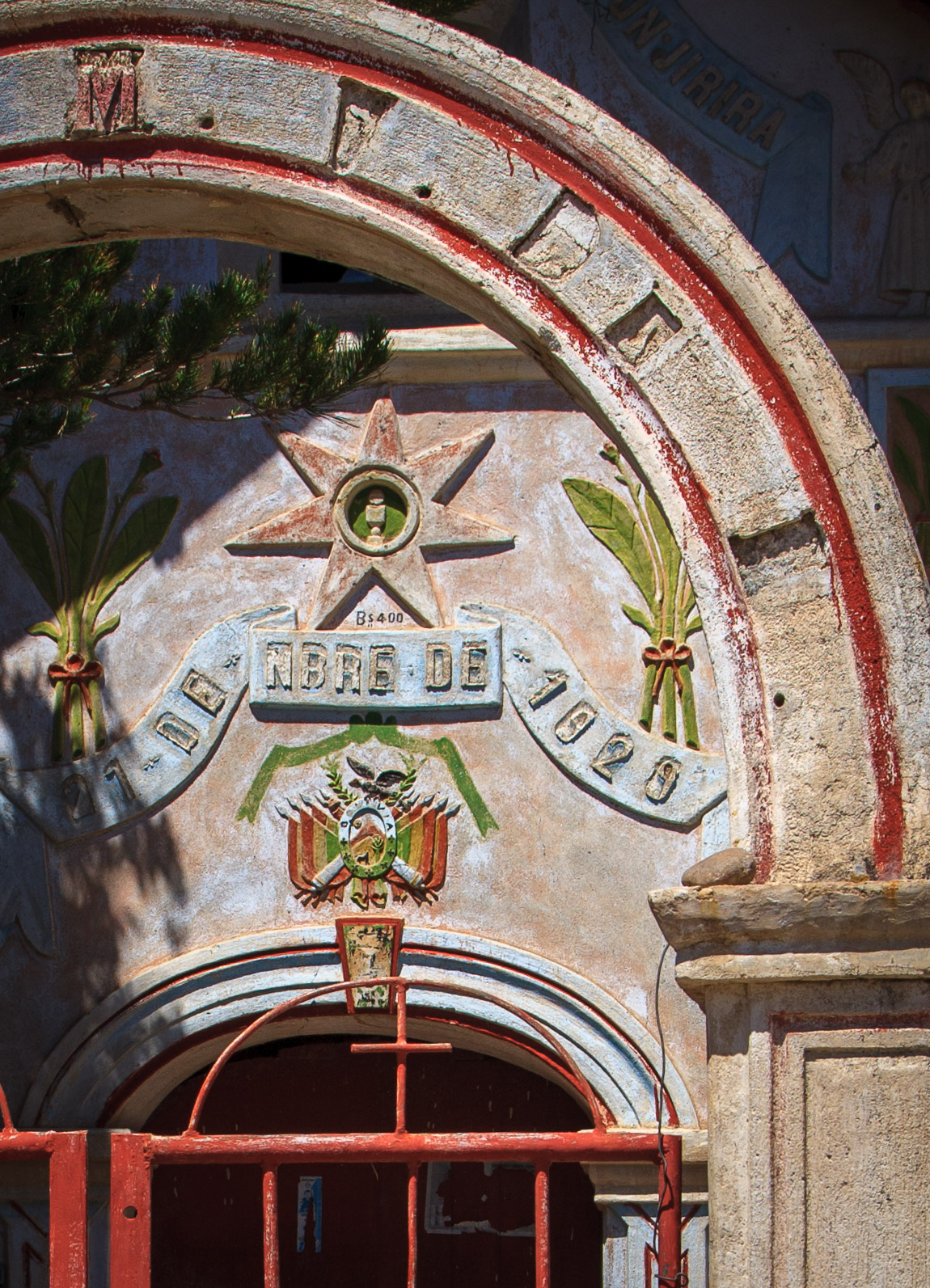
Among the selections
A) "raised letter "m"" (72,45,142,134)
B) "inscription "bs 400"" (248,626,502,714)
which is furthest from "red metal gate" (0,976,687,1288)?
"inscription "bs 400"" (248,626,502,714)

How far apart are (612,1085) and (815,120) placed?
3.75 metres

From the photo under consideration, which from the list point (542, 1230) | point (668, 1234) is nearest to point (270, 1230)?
point (542, 1230)

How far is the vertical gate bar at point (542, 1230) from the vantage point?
3.54 metres

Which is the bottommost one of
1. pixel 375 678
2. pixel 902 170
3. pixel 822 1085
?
pixel 822 1085

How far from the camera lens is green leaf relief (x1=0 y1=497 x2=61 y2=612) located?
679 centimetres

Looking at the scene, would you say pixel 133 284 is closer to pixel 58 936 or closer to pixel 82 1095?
pixel 58 936

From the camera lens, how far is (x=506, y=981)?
648 cm

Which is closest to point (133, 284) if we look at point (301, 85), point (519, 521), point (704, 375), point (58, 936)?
point (519, 521)

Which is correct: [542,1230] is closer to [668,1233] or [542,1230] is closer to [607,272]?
[668,1233]

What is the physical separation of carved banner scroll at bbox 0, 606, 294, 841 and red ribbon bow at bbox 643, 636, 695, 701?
5.15 ft

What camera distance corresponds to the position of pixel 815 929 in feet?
10.0

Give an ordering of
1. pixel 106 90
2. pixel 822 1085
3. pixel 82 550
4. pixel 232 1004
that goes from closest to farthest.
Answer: pixel 822 1085
pixel 106 90
pixel 232 1004
pixel 82 550

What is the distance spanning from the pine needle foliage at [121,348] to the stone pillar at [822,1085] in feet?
8.60

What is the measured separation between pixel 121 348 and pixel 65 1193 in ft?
8.50
